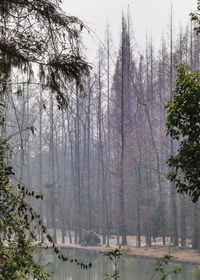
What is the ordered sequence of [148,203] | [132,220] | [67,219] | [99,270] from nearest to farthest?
[99,270]
[148,203]
[132,220]
[67,219]

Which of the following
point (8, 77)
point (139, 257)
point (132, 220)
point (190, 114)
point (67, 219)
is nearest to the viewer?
point (8, 77)

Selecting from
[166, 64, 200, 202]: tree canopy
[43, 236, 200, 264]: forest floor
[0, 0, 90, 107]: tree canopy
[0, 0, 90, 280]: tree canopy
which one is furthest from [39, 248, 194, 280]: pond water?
[0, 0, 90, 107]: tree canopy

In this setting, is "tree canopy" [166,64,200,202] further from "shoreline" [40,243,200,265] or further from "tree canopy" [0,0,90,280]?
"shoreline" [40,243,200,265]

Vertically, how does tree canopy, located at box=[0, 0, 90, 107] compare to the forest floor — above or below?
above

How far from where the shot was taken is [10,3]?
4234 millimetres

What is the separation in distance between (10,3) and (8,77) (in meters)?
0.76

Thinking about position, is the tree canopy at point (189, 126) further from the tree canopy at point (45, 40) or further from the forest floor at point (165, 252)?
the forest floor at point (165, 252)

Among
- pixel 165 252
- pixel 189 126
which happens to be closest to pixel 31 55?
pixel 189 126

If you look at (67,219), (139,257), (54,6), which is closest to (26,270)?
(54,6)

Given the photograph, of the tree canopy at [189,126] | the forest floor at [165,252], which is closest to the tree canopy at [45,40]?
the tree canopy at [189,126]

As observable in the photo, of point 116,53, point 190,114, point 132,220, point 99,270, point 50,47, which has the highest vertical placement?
point 116,53

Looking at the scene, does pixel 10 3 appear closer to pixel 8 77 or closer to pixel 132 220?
pixel 8 77

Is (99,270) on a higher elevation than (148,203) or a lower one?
lower

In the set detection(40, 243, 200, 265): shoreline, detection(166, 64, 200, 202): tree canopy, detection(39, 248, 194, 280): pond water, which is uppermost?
detection(166, 64, 200, 202): tree canopy
